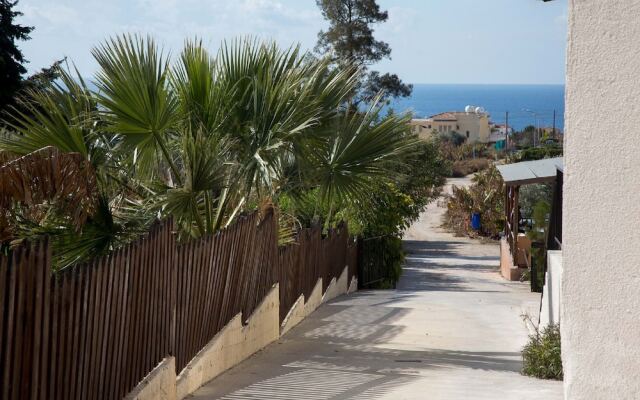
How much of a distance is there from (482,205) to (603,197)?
118ft

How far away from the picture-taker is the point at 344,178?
425 inches

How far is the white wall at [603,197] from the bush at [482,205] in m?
33.2

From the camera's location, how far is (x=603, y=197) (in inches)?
181

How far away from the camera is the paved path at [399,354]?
7922 millimetres

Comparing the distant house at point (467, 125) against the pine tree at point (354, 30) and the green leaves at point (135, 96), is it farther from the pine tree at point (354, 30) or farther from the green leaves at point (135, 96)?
the green leaves at point (135, 96)

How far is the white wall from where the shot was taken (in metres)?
Answer: 4.54

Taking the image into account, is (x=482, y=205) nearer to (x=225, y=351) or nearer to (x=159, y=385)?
(x=225, y=351)

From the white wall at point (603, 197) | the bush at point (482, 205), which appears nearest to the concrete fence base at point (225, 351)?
the white wall at point (603, 197)

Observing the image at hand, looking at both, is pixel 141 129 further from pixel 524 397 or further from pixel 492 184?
pixel 492 184

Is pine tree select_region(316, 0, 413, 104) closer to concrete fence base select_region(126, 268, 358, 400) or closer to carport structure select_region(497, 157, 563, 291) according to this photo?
carport structure select_region(497, 157, 563, 291)

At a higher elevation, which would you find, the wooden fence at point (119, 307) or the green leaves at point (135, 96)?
the green leaves at point (135, 96)

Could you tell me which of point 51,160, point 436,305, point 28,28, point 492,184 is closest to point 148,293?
point 51,160

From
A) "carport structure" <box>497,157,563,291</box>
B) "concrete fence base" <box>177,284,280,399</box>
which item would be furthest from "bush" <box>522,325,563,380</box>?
"carport structure" <box>497,157,563,291</box>

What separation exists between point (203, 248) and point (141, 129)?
2.12 metres
